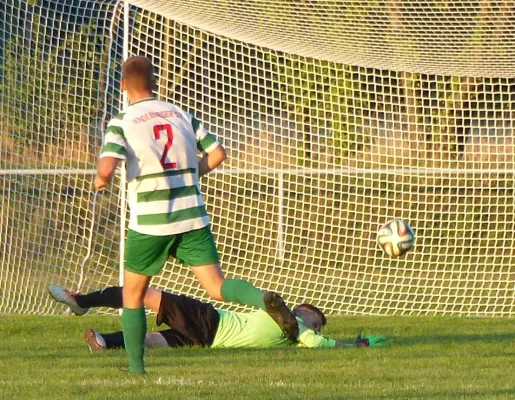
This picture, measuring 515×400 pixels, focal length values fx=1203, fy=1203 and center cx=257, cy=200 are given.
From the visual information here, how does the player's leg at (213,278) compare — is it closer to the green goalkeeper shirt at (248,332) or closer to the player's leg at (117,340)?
the green goalkeeper shirt at (248,332)

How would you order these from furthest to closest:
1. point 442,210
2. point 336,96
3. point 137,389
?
point 442,210, point 336,96, point 137,389

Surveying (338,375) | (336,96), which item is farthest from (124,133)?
(336,96)

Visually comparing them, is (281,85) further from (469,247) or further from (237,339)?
(237,339)

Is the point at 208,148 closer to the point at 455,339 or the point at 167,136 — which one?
the point at 167,136

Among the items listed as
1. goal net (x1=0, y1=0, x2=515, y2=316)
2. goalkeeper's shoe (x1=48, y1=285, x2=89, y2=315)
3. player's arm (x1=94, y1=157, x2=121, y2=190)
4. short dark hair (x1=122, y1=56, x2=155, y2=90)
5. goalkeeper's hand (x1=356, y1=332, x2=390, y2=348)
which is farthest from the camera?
goal net (x1=0, y1=0, x2=515, y2=316)

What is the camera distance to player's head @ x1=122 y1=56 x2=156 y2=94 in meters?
6.01

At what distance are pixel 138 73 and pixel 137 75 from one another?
0.05 feet

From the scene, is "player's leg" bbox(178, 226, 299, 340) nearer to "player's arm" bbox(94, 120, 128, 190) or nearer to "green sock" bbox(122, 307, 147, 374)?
"green sock" bbox(122, 307, 147, 374)

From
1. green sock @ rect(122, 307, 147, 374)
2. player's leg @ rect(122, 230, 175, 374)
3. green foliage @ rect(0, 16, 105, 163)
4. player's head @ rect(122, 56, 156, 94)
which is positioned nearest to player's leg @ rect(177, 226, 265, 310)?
player's leg @ rect(122, 230, 175, 374)

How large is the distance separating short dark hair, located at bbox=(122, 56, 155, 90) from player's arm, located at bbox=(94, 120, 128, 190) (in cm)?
21

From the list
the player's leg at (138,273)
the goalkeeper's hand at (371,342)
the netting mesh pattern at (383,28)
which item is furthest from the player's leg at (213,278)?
the netting mesh pattern at (383,28)

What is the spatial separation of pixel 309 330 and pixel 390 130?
4124 mm

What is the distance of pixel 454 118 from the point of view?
11.5m

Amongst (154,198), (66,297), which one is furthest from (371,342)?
(154,198)
